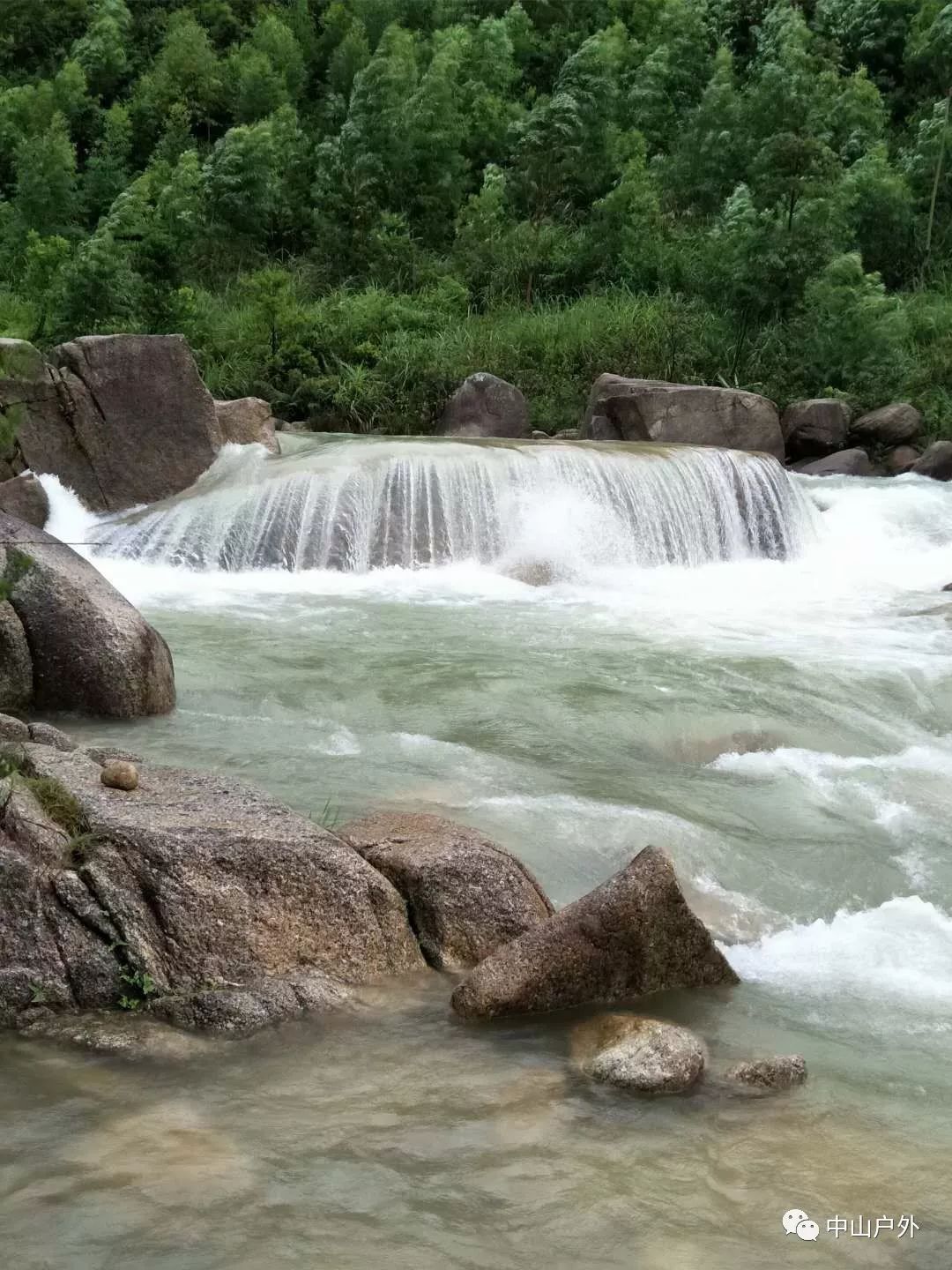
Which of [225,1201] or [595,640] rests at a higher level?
[225,1201]

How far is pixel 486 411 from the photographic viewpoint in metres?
19.0

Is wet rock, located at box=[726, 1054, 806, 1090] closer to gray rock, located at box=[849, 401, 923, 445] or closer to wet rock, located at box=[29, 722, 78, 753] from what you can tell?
wet rock, located at box=[29, 722, 78, 753]

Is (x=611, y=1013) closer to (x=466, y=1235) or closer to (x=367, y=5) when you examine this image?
(x=466, y=1235)

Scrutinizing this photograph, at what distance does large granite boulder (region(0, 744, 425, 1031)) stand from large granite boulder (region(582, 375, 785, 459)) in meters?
13.3

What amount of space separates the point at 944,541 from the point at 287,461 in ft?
23.6

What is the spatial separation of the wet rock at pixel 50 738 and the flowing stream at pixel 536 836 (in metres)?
0.70

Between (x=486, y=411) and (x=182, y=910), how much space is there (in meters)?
15.4

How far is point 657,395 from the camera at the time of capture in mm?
17469

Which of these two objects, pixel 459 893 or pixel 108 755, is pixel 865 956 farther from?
pixel 108 755

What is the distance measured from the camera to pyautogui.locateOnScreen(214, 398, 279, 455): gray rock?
14859 millimetres

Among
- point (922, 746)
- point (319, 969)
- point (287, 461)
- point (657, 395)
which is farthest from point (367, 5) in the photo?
point (319, 969)

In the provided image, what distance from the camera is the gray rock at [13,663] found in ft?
22.1

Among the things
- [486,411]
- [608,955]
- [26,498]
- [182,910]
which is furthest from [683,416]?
[182,910]

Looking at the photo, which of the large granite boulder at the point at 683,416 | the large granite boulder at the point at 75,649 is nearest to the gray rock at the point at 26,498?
the large granite boulder at the point at 75,649
